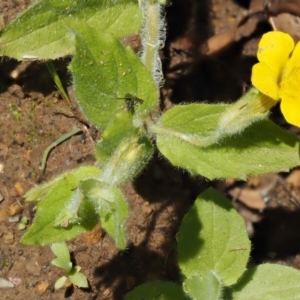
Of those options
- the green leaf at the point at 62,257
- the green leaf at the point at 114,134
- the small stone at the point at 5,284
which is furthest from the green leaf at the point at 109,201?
the small stone at the point at 5,284

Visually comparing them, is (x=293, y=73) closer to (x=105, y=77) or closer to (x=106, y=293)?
(x=105, y=77)

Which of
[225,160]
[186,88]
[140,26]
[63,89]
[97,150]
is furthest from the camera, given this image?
[186,88]

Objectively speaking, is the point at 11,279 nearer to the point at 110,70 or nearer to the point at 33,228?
the point at 33,228

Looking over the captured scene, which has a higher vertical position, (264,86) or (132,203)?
(264,86)

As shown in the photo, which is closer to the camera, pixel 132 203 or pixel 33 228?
pixel 33 228

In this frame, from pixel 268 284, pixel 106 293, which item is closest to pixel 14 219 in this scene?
pixel 106 293

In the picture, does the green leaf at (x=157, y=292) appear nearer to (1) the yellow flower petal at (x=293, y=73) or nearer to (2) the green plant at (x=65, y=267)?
(2) the green plant at (x=65, y=267)

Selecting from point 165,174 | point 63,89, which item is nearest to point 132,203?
point 165,174

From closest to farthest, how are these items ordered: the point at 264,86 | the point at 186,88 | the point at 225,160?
the point at 264,86, the point at 225,160, the point at 186,88
